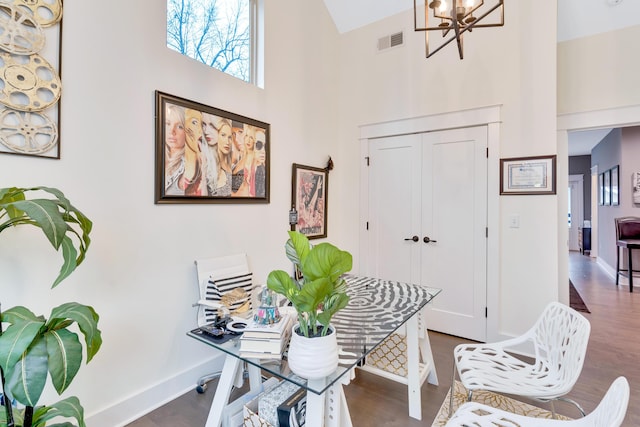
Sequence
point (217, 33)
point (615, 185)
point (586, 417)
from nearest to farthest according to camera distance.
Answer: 1. point (586, 417)
2. point (217, 33)
3. point (615, 185)

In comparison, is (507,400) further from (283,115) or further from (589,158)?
(589,158)

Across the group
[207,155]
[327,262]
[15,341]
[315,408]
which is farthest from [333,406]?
[207,155]

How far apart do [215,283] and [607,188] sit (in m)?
7.42

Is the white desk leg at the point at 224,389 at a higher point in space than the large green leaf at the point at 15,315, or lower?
lower

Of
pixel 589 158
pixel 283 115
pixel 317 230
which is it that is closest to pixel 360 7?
pixel 283 115

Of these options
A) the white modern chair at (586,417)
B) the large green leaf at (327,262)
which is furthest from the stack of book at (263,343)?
the white modern chair at (586,417)

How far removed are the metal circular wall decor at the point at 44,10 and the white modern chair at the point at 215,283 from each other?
1.59 m

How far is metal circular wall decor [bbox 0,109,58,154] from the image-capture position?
1497 millimetres

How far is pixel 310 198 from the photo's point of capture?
349cm

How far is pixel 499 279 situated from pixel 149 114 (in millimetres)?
3259

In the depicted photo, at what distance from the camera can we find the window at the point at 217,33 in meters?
2.34

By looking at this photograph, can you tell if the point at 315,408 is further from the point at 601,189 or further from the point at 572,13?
the point at 601,189

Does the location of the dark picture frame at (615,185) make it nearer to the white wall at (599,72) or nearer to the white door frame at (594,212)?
the white door frame at (594,212)

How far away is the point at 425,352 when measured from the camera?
231 cm
